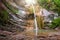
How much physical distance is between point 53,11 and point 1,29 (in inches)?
209

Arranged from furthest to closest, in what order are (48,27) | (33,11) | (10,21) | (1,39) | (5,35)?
(33,11)
(48,27)
(10,21)
(5,35)
(1,39)

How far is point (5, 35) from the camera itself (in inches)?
251

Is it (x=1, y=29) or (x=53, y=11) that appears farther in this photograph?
(x=53, y=11)

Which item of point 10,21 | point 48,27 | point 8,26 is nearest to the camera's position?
point 8,26

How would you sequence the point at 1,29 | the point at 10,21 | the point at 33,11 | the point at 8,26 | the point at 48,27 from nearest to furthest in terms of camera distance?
the point at 1,29
the point at 8,26
the point at 10,21
the point at 48,27
the point at 33,11

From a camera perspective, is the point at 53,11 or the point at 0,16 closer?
the point at 0,16

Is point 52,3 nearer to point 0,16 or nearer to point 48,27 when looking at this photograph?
point 48,27

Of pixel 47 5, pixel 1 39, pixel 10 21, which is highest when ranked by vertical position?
pixel 47 5

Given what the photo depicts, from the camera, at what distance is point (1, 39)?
591 cm

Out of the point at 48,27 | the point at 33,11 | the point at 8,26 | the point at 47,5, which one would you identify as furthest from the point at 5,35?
the point at 47,5

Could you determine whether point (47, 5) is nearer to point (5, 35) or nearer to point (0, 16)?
point (0, 16)

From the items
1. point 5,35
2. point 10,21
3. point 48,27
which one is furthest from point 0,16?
point 48,27

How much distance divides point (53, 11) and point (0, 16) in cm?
477

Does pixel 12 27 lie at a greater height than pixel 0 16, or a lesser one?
lesser
